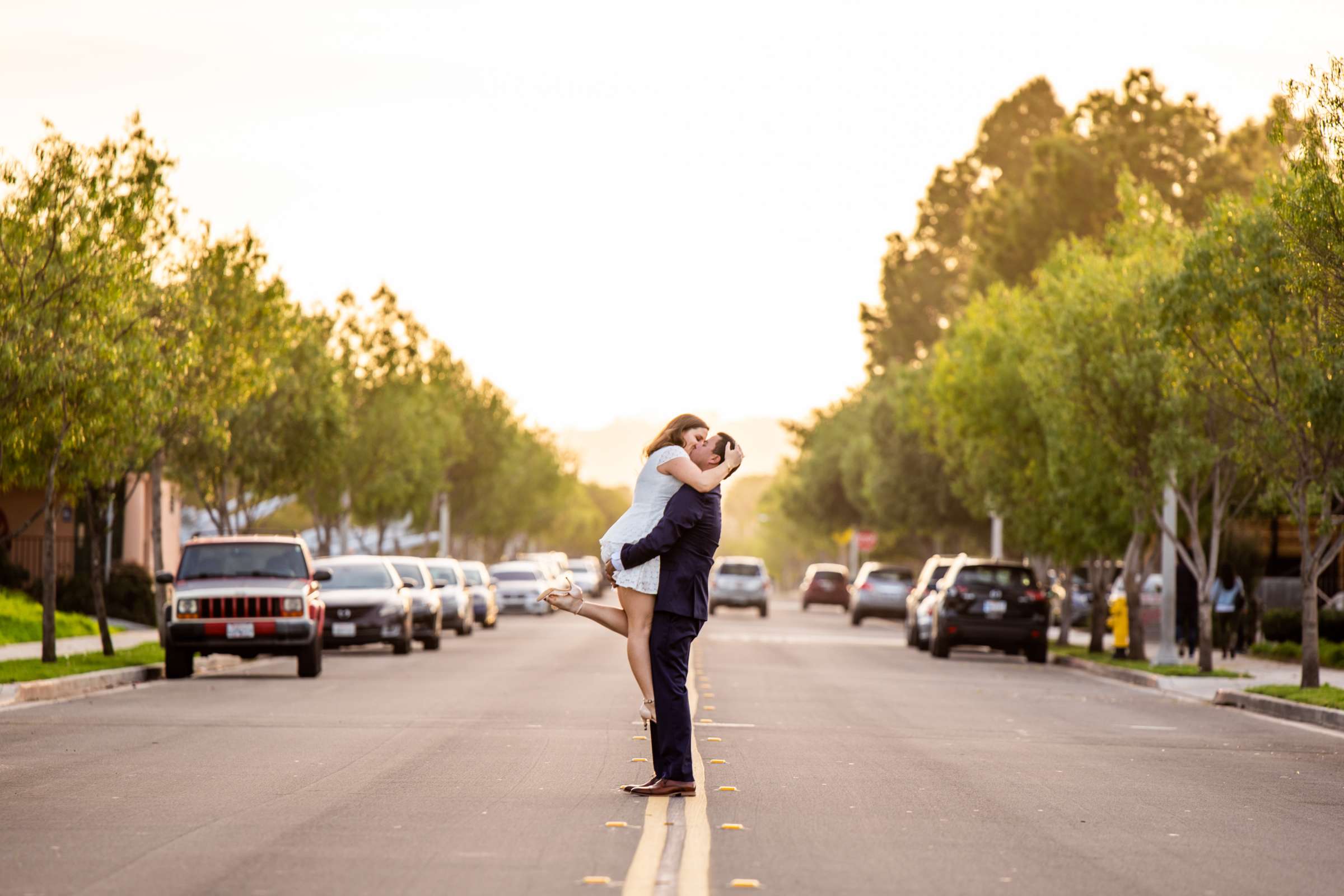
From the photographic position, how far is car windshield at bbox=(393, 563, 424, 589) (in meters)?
31.0

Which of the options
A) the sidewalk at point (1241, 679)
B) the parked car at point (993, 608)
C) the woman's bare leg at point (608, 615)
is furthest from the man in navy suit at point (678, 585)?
the parked car at point (993, 608)

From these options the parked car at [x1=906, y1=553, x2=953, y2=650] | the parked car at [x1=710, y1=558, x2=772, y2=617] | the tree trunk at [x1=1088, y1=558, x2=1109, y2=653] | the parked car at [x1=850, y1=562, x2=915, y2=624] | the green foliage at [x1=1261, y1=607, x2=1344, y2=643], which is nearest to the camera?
the green foliage at [x1=1261, y1=607, x2=1344, y2=643]

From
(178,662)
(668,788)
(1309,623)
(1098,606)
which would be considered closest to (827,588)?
(1098,606)

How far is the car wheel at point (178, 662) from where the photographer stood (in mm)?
22031

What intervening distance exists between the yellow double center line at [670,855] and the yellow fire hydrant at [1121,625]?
20135 millimetres

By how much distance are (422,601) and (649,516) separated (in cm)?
2010

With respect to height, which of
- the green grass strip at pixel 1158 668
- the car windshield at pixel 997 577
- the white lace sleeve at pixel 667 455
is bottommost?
the green grass strip at pixel 1158 668

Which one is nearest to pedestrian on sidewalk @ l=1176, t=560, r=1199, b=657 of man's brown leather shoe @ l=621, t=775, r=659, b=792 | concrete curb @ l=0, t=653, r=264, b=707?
concrete curb @ l=0, t=653, r=264, b=707

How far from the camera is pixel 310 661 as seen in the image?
73.4 feet

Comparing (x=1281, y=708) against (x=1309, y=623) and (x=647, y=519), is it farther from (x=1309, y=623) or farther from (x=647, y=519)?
(x=647, y=519)

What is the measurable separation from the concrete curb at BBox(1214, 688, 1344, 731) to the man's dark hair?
33.8 feet

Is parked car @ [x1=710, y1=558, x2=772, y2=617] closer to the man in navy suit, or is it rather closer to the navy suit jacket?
the man in navy suit

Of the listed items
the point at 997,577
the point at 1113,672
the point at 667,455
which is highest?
the point at 667,455

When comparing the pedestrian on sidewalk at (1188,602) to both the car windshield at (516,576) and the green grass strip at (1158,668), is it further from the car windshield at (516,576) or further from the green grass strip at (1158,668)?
the car windshield at (516,576)
